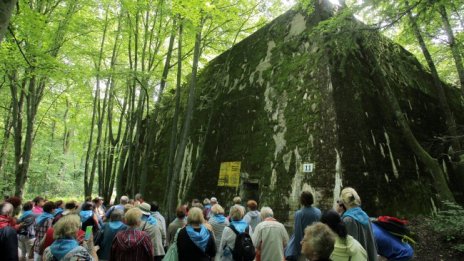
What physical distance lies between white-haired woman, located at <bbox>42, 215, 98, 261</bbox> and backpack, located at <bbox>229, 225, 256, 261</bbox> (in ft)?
6.88

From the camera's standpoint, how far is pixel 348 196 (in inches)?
147

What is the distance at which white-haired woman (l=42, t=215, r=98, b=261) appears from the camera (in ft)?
10.1

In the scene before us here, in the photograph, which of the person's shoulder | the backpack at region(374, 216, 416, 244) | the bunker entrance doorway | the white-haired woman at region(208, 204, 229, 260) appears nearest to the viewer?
the backpack at region(374, 216, 416, 244)

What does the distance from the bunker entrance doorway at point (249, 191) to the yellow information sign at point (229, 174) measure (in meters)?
0.38

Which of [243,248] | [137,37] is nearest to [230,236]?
[243,248]

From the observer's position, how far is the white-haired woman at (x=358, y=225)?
3600 millimetres

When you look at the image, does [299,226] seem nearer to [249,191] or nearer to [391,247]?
[391,247]

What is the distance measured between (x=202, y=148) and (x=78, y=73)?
5565 mm

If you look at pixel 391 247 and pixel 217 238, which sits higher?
pixel 391 247

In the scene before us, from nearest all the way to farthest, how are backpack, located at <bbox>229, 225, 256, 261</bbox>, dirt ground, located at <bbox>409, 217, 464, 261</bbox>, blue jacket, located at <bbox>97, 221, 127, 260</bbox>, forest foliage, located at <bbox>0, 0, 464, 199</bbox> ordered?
backpack, located at <bbox>229, 225, 256, 261</bbox>
blue jacket, located at <bbox>97, 221, 127, 260</bbox>
dirt ground, located at <bbox>409, 217, 464, 261</bbox>
forest foliage, located at <bbox>0, 0, 464, 199</bbox>

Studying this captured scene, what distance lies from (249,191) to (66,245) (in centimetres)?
900

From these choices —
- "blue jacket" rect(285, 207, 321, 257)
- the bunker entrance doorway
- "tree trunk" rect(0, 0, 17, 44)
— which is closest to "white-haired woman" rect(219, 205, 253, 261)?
"blue jacket" rect(285, 207, 321, 257)

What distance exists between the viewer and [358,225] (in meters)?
3.61

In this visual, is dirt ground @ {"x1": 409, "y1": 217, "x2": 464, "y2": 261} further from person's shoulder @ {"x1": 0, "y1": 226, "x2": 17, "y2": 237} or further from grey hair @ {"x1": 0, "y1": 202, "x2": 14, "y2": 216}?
grey hair @ {"x1": 0, "y1": 202, "x2": 14, "y2": 216}
